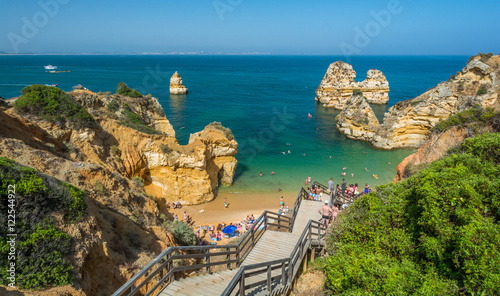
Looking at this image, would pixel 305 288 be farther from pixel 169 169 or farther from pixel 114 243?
pixel 169 169

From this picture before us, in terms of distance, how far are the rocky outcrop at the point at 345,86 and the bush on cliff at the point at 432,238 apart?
64743 mm

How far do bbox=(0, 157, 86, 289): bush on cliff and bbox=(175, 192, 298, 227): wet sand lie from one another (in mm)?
15278

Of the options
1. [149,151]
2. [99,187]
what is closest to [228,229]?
[149,151]

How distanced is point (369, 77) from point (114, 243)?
7461cm

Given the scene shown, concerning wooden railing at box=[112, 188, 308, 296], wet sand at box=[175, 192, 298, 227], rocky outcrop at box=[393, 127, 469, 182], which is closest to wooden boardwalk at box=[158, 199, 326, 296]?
wooden railing at box=[112, 188, 308, 296]

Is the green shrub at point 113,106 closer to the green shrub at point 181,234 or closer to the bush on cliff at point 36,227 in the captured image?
the green shrub at point 181,234

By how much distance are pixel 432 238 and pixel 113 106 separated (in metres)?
24.1

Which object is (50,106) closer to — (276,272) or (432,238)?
(276,272)

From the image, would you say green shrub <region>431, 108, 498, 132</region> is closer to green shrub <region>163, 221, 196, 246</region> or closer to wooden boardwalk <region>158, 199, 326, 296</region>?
wooden boardwalk <region>158, 199, 326, 296</region>

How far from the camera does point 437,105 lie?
3731cm

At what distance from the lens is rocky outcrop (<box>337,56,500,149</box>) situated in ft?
113

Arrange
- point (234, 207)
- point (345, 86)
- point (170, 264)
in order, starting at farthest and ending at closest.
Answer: point (345, 86) → point (234, 207) → point (170, 264)

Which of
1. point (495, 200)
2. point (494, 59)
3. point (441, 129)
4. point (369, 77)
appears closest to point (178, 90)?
point (369, 77)

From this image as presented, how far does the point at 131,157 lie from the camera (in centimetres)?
2156
